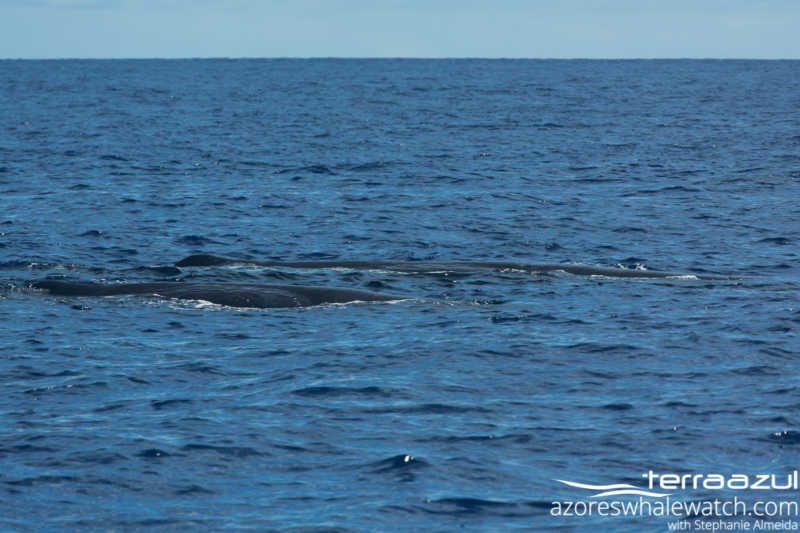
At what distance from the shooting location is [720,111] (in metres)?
90.2

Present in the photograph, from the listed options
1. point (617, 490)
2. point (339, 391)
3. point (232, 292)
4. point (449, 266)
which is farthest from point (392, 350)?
point (449, 266)

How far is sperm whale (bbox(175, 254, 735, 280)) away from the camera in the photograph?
28839 mm

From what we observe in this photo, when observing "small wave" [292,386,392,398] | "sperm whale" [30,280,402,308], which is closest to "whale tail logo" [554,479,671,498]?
"small wave" [292,386,392,398]

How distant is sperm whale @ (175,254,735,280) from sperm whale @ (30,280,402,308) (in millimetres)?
3108

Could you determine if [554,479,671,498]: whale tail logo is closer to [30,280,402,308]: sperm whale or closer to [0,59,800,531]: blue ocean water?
A: [0,59,800,531]: blue ocean water

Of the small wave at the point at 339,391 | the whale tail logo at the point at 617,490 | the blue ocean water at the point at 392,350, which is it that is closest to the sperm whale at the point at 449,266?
the blue ocean water at the point at 392,350

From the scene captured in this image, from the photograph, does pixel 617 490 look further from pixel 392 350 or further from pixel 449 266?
pixel 449 266

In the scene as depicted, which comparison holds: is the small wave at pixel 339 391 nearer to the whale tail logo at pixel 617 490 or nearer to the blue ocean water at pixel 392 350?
the blue ocean water at pixel 392 350

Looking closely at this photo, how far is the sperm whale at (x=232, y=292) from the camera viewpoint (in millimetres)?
25609

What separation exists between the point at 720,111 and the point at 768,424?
76.0 metres

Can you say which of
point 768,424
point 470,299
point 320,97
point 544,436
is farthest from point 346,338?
point 320,97

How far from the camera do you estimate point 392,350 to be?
21578 mm

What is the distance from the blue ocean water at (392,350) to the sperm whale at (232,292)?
0.50 metres

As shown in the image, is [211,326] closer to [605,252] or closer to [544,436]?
[544,436]
